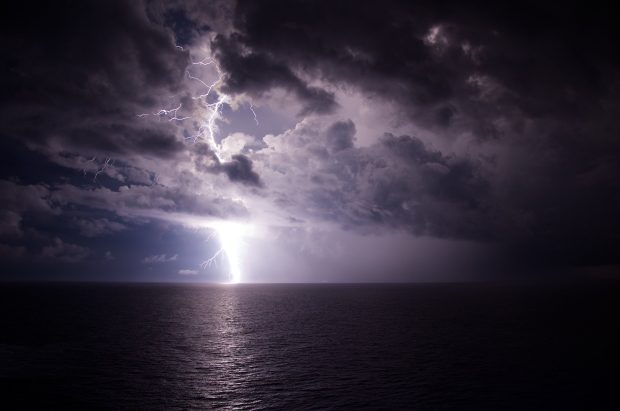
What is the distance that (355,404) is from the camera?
33844 mm

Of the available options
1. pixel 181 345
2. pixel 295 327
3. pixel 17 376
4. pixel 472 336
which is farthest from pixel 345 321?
pixel 17 376

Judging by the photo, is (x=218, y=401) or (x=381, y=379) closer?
(x=218, y=401)

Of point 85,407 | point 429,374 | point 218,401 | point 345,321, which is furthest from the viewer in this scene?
point 345,321

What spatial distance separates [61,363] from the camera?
47.7 meters

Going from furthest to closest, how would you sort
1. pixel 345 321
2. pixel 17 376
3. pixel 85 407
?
pixel 345 321
pixel 17 376
pixel 85 407

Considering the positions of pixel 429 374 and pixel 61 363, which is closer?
pixel 429 374

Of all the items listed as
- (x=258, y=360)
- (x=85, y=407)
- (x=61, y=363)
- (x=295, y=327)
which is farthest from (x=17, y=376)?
(x=295, y=327)

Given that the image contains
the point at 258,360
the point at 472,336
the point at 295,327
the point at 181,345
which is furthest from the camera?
the point at 295,327

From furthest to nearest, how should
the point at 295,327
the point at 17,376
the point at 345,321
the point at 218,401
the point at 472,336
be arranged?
the point at 345,321 < the point at 295,327 < the point at 472,336 < the point at 17,376 < the point at 218,401

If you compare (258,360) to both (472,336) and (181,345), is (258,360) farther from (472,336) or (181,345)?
(472,336)

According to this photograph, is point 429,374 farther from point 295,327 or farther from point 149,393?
point 295,327

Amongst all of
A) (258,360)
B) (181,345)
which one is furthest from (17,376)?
(258,360)

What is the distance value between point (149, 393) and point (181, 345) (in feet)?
86.6

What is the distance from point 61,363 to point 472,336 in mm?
70432
